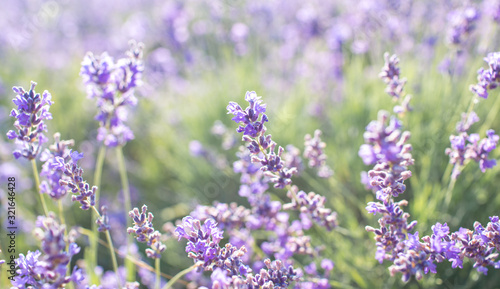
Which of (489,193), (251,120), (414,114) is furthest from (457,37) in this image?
(251,120)

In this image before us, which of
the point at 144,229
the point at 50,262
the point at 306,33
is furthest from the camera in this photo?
the point at 306,33

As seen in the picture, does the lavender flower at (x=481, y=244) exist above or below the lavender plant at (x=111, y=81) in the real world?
below

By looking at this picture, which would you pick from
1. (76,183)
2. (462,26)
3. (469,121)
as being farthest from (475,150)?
(76,183)

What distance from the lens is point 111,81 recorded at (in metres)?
1.76

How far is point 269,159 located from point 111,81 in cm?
82

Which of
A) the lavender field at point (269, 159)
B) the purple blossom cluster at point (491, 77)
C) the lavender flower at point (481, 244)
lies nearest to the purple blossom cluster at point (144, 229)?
the lavender field at point (269, 159)

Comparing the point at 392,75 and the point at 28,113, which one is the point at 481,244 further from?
the point at 28,113

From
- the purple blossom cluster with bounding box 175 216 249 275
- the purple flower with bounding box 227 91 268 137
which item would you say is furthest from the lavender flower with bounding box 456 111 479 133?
the purple blossom cluster with bounding box 175 216 249 275

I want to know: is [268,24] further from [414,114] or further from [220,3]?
[414,114]

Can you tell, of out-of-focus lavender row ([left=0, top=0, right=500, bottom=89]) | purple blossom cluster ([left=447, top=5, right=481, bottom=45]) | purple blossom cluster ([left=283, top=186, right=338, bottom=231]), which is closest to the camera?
purple blossom cluster ([left=283, top=186, right=338, bottom=231])

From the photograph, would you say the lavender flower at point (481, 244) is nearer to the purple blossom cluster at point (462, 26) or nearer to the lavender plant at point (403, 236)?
the lavender plant at point (403, 236)

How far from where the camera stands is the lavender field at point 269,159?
4.49 feet

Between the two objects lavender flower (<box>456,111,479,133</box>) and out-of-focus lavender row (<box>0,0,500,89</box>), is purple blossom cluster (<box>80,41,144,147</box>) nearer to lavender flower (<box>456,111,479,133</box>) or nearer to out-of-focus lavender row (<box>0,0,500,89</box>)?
lavender flower (<box>456,111,479,133</box>)

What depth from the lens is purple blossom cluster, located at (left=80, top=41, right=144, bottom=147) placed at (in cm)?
171
